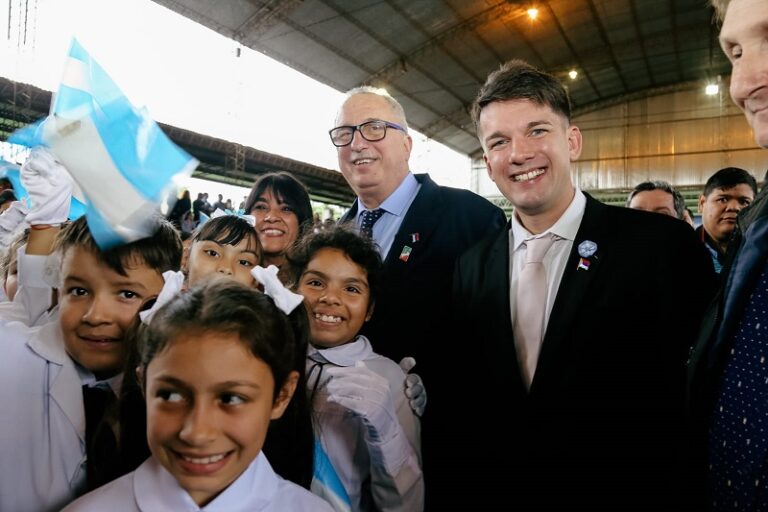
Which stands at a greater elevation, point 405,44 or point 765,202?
point 405,44

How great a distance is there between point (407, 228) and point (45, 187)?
1.50 meters

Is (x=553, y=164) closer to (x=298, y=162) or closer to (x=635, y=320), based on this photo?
(x=635, y=320)

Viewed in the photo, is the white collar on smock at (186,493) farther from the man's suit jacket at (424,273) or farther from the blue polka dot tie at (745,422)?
the blue polka dot tie at (745,422)

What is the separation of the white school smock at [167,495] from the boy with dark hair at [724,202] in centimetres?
368

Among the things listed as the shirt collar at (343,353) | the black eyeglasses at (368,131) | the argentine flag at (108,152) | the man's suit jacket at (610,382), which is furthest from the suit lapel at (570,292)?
the black eyeglasses at (368,131)

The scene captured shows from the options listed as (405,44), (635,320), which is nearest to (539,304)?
(635,320)

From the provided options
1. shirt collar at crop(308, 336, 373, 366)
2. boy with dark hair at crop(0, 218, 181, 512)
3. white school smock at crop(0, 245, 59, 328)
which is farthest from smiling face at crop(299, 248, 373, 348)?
white school smock at crop(0, 245, 59, 328)

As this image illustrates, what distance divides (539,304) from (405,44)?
534 inches

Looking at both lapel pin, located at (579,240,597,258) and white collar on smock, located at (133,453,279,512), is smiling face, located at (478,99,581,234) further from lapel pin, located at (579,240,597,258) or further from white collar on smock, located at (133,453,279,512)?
white collar on smock, located at (133,453,279,512)

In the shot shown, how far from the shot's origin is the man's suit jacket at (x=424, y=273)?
2.21 metres

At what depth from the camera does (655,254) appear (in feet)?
5.19

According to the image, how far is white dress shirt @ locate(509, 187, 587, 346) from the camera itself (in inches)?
67.1

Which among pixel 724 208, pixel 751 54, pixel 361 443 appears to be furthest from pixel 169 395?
pixel 724 208

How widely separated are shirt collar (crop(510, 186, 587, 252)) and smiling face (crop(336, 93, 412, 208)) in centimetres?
96
